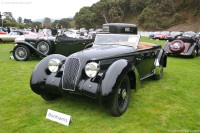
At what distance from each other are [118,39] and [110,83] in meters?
2.20

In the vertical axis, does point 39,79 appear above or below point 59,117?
above

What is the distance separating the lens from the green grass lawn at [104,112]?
331cm

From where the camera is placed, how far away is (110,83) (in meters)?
3.42

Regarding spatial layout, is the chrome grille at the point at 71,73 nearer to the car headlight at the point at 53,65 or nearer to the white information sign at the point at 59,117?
the car headlight at the point at 53,65

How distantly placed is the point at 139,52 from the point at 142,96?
3.47ft

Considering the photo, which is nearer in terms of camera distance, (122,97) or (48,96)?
(122,97)

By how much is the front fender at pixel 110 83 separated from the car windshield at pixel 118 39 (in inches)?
64.4

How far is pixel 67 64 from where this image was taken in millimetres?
3840

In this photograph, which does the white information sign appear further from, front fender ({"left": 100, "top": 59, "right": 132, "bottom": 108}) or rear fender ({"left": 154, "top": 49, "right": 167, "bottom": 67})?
rear fender ({"left": 154, "top": 49, "right": 167, "bottom": 67})

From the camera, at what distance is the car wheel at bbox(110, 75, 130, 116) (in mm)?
3622

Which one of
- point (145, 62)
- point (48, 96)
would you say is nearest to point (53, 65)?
point (48, 96)

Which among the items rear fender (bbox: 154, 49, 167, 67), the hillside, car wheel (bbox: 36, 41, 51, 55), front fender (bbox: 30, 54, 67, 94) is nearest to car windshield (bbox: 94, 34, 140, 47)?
rear fender (bbox: 154, 49, 167, 67)

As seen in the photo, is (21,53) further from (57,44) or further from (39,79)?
(39,79)

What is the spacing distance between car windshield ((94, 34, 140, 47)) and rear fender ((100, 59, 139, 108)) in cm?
164
